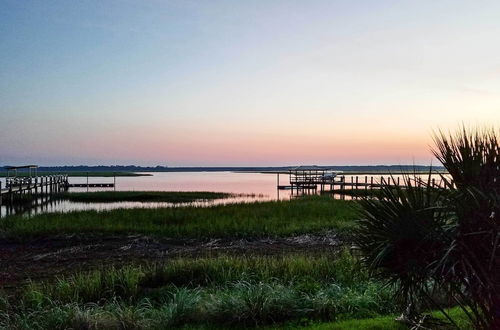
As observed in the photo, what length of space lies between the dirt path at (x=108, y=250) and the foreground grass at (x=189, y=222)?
3.76ft

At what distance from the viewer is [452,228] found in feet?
16.5

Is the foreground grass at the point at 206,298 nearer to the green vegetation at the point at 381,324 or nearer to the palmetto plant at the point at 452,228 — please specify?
the green vegetation at the point at 381,324

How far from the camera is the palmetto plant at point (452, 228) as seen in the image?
Result: 4.86 meters

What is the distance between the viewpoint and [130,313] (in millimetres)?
7797

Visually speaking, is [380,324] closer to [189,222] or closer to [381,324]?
[381,324]

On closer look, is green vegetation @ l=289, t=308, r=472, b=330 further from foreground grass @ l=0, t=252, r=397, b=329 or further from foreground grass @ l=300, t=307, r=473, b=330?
foreground grass @ l=0, t=252, r=397, b=329

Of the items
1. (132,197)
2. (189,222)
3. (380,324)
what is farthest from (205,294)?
(132,197)

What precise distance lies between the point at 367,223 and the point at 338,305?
133 inches

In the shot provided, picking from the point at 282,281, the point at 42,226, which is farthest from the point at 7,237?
the point at 282,281

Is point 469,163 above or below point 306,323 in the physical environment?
above

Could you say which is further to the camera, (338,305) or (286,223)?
(286,223)

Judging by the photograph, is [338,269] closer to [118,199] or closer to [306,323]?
[306,323]

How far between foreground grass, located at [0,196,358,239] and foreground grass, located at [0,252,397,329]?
796 centimetres

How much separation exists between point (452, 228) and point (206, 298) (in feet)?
17.5
